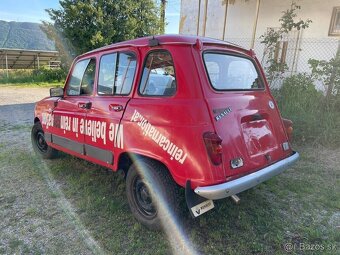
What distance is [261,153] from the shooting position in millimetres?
2760

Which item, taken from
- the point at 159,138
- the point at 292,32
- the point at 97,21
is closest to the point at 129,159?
the point at 159,138

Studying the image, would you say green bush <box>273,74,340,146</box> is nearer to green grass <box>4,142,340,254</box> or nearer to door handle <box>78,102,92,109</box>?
green grass <box>4,142,340,254</box>

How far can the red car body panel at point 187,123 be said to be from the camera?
2.35m

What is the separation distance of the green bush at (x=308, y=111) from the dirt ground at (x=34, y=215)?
463 centimetres

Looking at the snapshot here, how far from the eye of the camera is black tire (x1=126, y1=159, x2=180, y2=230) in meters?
2.58

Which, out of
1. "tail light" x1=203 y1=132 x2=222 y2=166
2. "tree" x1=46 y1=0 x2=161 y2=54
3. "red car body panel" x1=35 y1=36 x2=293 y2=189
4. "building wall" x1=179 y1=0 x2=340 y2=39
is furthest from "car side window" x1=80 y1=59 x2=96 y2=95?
"tree" x1=46 y1=0 x2=161 y2=54

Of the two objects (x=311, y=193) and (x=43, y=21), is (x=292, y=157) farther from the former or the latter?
(x=43, y=21)

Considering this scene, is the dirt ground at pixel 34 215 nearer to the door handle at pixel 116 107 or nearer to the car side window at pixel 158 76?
the door handle at pixel 116 107

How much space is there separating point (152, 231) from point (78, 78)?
2416 millimetres

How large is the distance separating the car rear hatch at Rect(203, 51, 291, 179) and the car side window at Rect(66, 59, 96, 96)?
5.60 ft

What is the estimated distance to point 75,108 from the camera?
3.68 metres

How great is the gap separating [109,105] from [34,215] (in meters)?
1.54

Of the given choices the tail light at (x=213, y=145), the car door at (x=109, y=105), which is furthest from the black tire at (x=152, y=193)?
the tail light at (x=213, y=145)

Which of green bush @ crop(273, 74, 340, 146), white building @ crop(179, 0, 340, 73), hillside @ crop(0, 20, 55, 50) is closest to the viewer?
green bush @ crop(273, 74, 340, 146)
